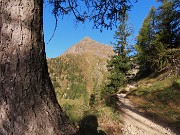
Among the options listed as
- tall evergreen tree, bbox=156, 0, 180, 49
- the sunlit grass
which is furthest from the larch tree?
tall evergreen tree, bbox=156, 0, 180, 49

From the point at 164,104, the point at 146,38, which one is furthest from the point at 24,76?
the point at 146,38

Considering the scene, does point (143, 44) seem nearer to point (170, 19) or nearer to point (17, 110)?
point (170, 19)

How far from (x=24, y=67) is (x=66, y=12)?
9.18ft

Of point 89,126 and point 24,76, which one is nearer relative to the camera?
point 24,76

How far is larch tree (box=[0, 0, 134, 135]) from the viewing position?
3303 mm

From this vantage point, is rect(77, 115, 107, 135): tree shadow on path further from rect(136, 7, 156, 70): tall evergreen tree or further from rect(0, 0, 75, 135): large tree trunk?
rect(136, 7, 156, 70): tall evergreen tree

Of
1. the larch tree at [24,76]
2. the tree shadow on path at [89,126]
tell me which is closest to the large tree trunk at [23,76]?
the larch tree at [24,76]

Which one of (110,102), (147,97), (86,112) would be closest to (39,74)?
(86,112)

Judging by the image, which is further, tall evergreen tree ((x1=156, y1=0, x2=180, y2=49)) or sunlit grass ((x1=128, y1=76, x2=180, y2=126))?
tall evergreen tree ((x1=156, y1=0, x2=180, y2=49))

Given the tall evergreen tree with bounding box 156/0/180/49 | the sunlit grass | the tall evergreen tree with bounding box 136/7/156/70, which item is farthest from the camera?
the tall evergreen tree with bounding box 136/7/156/70

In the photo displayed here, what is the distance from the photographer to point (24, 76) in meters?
3.36

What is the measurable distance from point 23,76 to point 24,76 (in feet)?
0.04

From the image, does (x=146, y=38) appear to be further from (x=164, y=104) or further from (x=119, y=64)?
(x=164, y=104)

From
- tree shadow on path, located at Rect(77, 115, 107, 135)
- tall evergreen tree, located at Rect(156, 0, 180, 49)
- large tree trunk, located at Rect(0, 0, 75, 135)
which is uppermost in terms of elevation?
tall evergreen tree, located at Rect(156, 0, 180, 49)
